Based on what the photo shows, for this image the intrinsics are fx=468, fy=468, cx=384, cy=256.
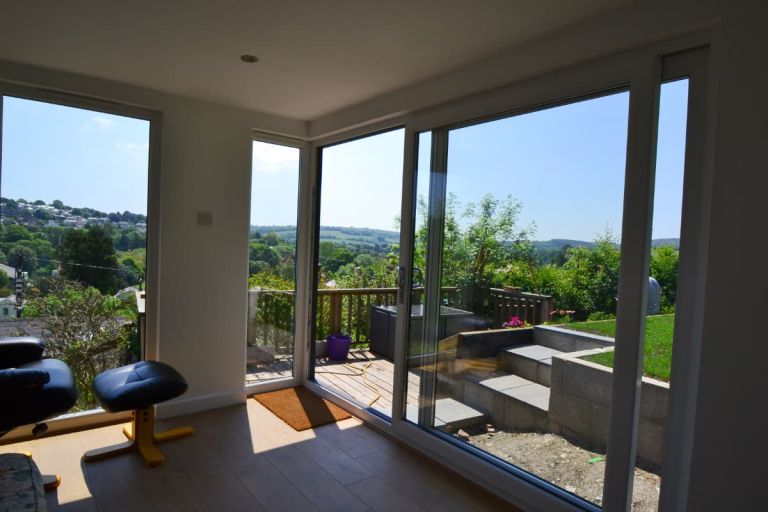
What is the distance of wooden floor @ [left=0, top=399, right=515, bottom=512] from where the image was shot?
93.6 inches

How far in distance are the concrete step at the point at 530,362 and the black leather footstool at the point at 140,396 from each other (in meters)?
1.91

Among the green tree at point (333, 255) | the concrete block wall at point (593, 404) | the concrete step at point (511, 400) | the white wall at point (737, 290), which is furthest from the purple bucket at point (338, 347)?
the white wall at point (737, 290)

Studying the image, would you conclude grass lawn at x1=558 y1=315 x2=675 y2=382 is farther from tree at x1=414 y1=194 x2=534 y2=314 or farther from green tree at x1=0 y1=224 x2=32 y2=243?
green tree at x1=0 y1=224 x2=32 y2=243

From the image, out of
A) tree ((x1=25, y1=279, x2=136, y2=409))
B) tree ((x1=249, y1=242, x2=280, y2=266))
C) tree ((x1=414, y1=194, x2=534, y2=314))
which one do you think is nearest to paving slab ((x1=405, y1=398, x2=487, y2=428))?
tree ((x1=414, y1=194, x2=534, y2=314))

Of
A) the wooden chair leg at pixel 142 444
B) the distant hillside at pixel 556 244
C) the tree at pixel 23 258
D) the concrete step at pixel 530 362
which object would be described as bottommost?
the wooden chair leg at pixel 142 444

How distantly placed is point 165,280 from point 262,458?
145cm

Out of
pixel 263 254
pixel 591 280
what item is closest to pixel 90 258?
pixel 263 254

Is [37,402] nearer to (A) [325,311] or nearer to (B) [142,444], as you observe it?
(B) [142,444]

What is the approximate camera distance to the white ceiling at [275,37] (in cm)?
196

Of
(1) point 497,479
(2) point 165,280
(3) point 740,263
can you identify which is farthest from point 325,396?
(3) point 740,263

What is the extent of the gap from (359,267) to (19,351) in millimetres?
2698

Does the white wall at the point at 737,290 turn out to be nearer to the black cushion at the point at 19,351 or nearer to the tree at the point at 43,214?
the black cushion at the point at 19,351

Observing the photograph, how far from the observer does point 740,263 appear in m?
1.60

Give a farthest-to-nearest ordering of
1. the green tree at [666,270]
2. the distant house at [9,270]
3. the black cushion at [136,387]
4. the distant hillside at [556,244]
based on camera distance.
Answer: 1. the distant house at [9,270]
2. the black cushion at [136,387]
3. the distant hillside at [556,244]
4. the green tree at [666,270]
